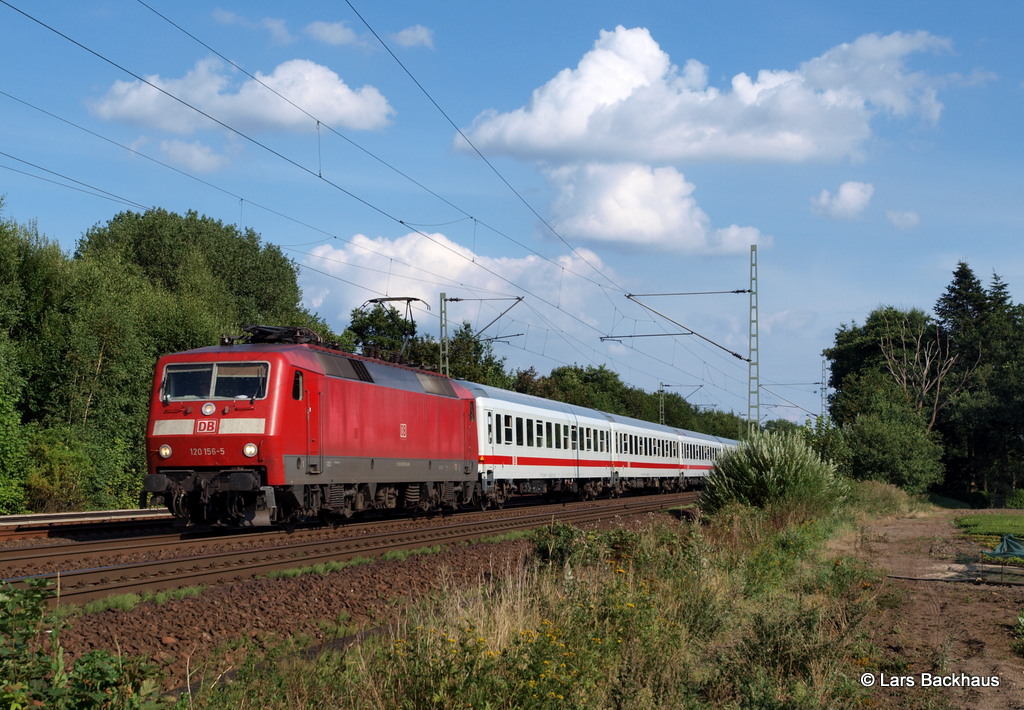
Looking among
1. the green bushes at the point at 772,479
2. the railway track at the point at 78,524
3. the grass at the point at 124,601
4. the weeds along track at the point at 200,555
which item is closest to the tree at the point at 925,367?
the green bushes at the point at 772,479

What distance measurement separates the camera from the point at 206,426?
17.7m

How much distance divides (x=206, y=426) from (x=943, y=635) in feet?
41.7

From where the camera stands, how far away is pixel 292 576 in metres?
13.2

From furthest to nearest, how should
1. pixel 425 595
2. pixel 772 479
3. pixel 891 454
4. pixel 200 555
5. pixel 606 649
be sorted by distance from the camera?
pixel 891 454, pixel 772 479, pixel 200 555, pixel 425 595, pixel 606 649

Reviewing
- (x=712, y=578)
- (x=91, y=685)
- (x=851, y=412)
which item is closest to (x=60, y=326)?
(x=712, y=578)

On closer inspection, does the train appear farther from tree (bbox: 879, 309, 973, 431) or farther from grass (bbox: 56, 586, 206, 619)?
tree (bbox: 879, 309, 973, 431)

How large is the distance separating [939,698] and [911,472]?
3605cm

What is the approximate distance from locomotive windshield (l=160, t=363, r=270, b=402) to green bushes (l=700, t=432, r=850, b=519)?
10.6 metres

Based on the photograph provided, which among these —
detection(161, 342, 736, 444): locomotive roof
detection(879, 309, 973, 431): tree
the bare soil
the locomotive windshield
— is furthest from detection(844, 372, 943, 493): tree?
the locomotive windshield

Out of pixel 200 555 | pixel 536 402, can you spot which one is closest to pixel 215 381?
pixel 200 555

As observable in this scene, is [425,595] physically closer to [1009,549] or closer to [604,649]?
[604,649]

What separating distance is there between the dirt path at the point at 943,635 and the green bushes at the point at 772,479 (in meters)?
3.72

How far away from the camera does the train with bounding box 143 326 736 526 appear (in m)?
17.5

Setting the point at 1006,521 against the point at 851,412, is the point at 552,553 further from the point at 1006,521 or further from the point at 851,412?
the point at 851,412
